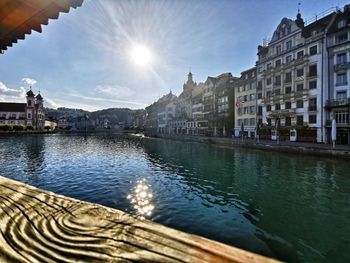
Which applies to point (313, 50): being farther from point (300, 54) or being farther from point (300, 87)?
point (300, 87)

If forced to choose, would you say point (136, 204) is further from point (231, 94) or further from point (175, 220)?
point (231, 94)

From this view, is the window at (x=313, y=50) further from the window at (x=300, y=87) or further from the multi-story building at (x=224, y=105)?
the multi-story building at (x=224, y=105)

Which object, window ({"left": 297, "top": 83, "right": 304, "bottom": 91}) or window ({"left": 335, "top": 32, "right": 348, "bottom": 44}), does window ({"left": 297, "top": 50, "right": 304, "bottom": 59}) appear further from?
window ({"left": 335, "top": 32, "right": 348, "bottom": 44})

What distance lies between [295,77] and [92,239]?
175ft

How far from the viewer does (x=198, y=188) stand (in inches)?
581

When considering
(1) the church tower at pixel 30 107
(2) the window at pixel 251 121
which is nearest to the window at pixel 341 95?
(2) the window at pixel 251 121

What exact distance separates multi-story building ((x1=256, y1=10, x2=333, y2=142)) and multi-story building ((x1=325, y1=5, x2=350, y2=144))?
1072 mm

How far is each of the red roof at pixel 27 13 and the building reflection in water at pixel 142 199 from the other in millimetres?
8764

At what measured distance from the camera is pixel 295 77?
46.7 meters

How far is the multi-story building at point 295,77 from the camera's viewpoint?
4169 cm

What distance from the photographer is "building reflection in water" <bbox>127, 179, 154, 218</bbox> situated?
1080 cm

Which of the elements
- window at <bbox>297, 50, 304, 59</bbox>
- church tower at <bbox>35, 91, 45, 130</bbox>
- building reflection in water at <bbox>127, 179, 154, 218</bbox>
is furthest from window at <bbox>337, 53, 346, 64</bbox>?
church tower at <bbox>35, 91, 45, 130</bbox>

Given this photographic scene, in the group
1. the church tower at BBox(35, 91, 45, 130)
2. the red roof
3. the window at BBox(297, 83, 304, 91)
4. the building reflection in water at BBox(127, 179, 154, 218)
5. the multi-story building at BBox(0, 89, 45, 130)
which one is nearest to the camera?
the red roof

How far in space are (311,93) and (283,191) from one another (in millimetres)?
37412
